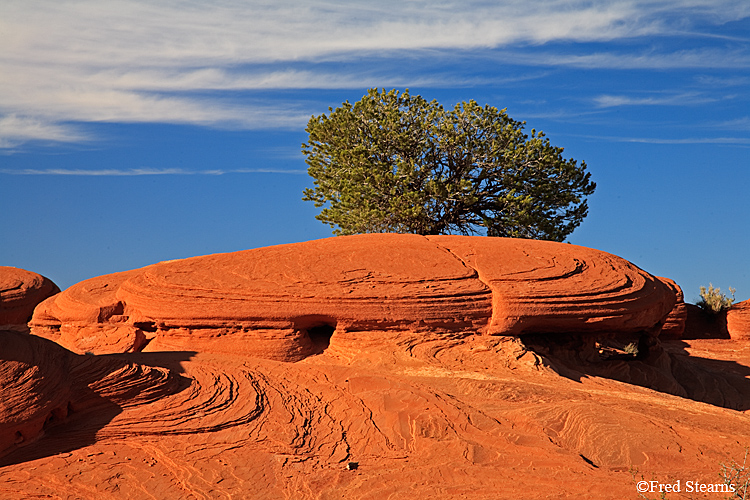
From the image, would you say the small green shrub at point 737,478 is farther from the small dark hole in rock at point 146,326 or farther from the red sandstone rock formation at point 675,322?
the red sandstone rock formation at point 675,322

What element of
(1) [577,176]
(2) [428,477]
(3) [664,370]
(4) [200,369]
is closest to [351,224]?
(1) [577,176]

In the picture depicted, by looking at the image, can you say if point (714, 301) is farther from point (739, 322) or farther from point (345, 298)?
point (345, 298)

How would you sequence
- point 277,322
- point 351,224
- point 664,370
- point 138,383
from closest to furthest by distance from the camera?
point 138,383, point 277,322, point 664,370, point 351,224

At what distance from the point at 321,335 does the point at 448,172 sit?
531 inches

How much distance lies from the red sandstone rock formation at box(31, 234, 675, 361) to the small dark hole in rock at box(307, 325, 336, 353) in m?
0.03

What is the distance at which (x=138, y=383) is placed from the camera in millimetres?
6836

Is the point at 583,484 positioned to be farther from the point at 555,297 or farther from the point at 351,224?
the point at 351,224

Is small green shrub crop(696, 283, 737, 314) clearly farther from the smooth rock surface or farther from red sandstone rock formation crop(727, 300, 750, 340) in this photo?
the smooth rock surface

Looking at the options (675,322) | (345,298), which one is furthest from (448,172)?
(345,298)

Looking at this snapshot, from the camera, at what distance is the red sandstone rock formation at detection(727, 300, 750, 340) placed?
62.3 ft

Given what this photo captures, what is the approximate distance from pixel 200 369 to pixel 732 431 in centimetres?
567

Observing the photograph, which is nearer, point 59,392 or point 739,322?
point 59,392

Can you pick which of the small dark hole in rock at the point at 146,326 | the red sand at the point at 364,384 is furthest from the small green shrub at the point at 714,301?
the small dark hole in rock at the point at 146,326

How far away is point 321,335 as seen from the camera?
9.86 m
